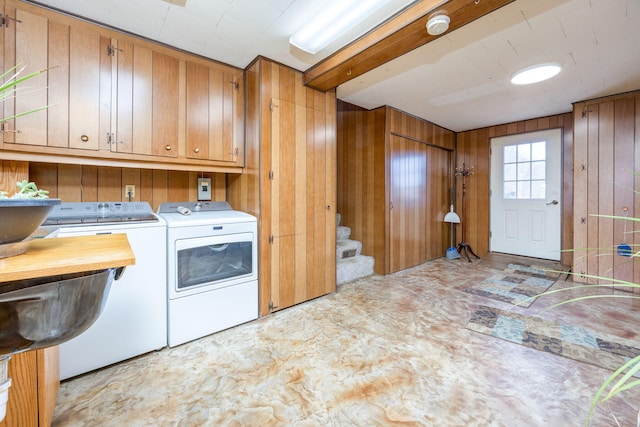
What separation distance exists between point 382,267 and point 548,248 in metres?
2.76

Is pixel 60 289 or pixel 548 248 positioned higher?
pixel 60 289

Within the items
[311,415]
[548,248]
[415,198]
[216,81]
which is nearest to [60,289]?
[311,415]

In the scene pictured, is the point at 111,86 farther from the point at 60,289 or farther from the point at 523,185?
the point at 523,185

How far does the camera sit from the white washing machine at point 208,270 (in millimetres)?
2043

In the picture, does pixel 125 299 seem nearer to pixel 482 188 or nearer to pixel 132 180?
pixel 132 180

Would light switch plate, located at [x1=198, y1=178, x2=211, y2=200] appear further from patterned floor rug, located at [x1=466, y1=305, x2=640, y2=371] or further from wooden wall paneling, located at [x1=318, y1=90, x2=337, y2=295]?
patterned floor rug, located at [x1=466, y1=305, x2=640, y2=371]

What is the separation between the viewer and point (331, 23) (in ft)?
6.39

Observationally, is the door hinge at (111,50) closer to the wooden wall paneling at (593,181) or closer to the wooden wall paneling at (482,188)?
the wooden wall paneling at (593,181)

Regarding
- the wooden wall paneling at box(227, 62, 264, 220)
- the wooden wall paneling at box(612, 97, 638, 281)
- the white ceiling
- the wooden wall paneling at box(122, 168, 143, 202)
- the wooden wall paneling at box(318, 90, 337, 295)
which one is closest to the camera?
the white ceiling

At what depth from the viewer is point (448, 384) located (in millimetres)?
1655

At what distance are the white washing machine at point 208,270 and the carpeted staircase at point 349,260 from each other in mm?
1333

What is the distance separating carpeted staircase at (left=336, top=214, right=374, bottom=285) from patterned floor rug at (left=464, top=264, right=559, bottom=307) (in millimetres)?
Result: 1228

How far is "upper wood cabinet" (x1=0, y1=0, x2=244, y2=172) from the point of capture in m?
1.75

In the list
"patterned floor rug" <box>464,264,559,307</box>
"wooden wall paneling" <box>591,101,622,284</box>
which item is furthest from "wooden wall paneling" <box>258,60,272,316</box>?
"wooden wall paneling" <box>591,101,622,284</box>
